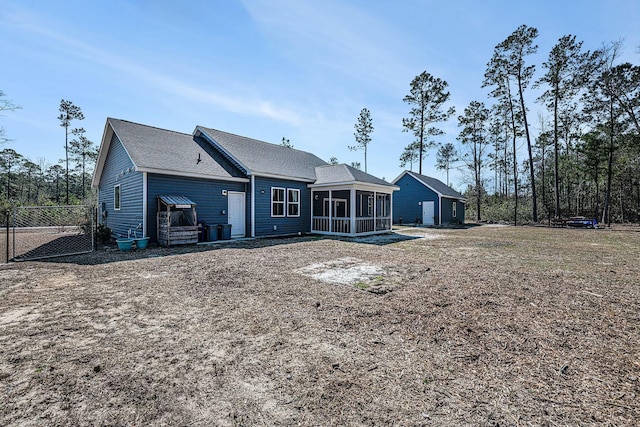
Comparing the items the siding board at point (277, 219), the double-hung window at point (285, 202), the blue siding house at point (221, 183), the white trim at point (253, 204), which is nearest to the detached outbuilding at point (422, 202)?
the blue siding house at point (221, 183)

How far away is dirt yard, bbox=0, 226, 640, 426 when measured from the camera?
6.56ft

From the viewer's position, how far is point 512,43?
22.9 m

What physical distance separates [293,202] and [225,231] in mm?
3922

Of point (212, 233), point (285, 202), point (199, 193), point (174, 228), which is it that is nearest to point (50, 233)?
point (199, 193)

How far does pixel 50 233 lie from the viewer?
1534cm

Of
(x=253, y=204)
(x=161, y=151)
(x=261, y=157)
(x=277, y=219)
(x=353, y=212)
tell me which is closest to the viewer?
(x=161, y=151)

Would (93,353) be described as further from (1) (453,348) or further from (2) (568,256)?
(2) (568,256)

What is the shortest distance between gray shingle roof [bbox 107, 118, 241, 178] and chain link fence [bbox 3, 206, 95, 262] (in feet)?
8.08

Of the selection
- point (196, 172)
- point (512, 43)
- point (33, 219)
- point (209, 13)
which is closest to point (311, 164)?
point (196, 172)

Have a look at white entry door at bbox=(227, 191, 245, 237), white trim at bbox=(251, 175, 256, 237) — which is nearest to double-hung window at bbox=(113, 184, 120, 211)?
Answer: white entry door at bbox=(227, 191, 245, 237)

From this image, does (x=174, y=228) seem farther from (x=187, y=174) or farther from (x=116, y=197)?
(x=116, y=197)

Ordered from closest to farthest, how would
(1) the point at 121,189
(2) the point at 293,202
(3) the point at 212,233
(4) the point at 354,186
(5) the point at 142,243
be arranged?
(5) the point at 142,243 → (3) the point at 212,233 → (1) the point at 121,189 → (4) the point at 354,186 → (2) the point at 293,202

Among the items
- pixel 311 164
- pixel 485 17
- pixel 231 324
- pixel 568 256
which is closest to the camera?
pixel 231 324

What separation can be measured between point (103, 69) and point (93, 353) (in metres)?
11.9
